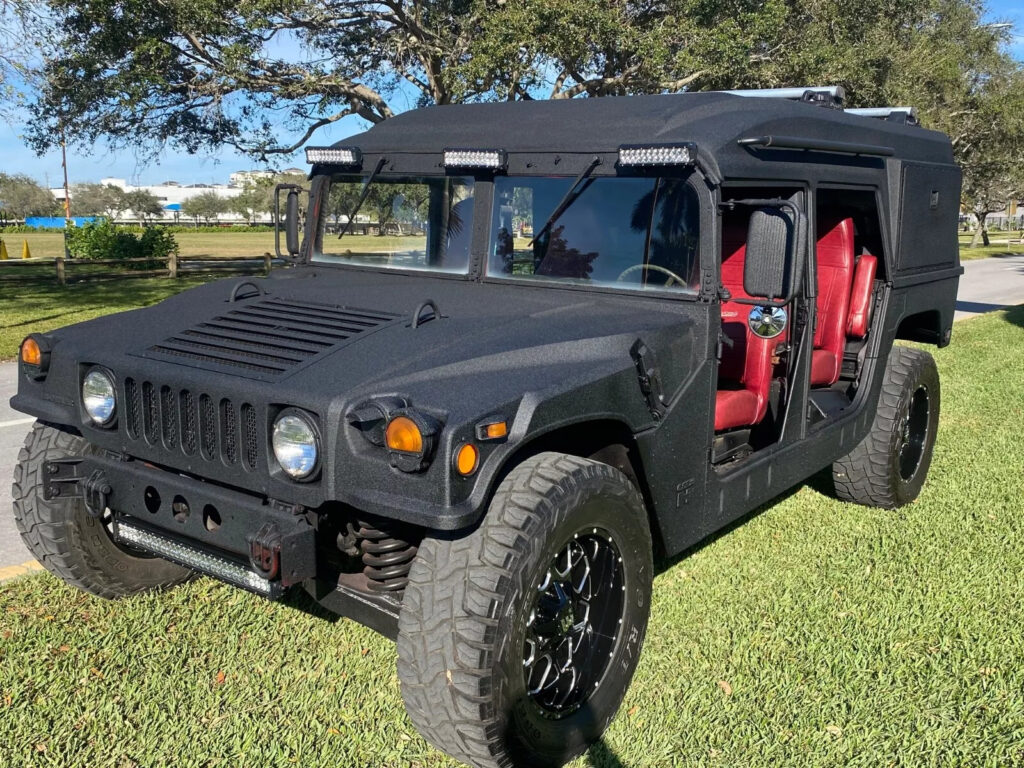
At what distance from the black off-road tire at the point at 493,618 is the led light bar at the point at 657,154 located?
125 cm

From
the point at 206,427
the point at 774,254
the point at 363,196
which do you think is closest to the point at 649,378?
the point at 774,254

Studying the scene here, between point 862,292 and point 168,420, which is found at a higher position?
point 862,292

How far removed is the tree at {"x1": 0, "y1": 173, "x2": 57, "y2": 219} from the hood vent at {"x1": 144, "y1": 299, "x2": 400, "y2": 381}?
112906 millimetres

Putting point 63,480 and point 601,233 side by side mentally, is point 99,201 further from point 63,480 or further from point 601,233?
point 601,233

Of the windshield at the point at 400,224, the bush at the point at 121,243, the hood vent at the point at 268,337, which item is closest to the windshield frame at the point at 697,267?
the windshield at the point at 400,224

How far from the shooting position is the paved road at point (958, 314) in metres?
4.89

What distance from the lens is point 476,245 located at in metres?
4.09

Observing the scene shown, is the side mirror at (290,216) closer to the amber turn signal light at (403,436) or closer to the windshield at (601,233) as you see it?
the windshield at (601,233)

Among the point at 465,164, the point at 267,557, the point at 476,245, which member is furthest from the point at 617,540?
the point at 465,164

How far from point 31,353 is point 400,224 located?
5.73 feet

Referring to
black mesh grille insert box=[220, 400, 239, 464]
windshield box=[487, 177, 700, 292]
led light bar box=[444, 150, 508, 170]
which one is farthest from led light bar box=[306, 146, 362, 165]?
black mesh grille insert box=[220, 400, 239, 464]

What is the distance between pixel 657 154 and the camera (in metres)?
3.56

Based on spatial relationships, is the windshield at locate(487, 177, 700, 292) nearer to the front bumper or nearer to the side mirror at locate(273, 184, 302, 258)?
the side mirror at locate(273, 184, 302, 258)

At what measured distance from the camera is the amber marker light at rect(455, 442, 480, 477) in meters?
2.64
